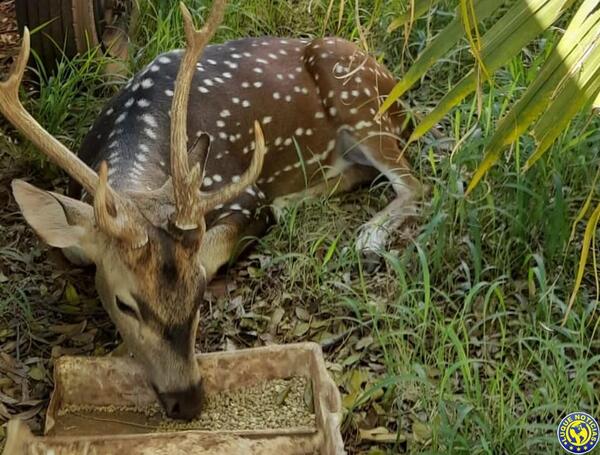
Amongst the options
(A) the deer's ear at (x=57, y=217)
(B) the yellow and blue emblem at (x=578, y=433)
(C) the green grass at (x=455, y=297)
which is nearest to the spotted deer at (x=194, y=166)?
(A) the deer's ear at (x=57, y=217)

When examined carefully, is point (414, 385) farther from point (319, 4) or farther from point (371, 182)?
Answer: point (319, 4)

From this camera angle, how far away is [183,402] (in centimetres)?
324

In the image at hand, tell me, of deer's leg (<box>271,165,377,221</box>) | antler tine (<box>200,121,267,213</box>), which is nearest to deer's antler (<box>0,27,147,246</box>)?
antler tine (<box>200,121,267,213</box>)

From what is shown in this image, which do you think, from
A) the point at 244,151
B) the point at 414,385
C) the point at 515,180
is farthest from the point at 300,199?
the point at 414,385

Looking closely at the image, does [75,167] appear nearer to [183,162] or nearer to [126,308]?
[183,162]

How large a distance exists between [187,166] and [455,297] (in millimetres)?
1200

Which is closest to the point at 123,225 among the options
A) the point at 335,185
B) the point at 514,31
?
the point at 514,31

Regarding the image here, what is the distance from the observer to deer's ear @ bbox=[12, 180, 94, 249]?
10.8 ft

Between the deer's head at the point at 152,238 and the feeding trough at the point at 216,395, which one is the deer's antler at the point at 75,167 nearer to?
the deer's head at the point at 152,238

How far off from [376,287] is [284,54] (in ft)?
4.28

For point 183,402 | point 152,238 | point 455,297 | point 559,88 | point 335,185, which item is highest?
point 559,88

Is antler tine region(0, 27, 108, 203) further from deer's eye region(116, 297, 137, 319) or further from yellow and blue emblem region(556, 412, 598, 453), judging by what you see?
yellow and blue emblem region(556, 412, 598, 453)

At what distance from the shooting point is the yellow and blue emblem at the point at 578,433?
3.05 m

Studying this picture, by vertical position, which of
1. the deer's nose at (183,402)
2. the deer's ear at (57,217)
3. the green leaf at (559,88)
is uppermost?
the green leaf at (559,88)
